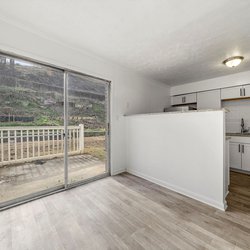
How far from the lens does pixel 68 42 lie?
229 cm

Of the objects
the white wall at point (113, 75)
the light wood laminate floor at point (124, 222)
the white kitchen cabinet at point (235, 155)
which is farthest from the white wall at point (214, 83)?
the light wood laminate floor at point (124, 222)

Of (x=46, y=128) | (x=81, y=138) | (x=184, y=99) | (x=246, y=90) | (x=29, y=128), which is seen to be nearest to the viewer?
(x=29, y=128)

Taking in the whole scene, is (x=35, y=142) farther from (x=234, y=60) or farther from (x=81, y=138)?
(x=234, y=60)

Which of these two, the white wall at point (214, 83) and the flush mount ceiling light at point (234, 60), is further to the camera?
the white wall at point (214, 83)

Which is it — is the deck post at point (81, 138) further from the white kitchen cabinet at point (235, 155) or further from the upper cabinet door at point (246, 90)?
the upper cabinet door at point (246, 90)

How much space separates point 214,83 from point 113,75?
2828mm

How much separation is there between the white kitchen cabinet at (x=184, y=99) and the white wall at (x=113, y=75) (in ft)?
0.95

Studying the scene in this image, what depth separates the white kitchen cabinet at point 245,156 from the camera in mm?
3208

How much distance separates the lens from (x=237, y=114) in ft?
12.7

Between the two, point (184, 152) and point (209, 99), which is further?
point (209, 99)

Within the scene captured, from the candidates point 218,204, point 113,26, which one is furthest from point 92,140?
point 218,204

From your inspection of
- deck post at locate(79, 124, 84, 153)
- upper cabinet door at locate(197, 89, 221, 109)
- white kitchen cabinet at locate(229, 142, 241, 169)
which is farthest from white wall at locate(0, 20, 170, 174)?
white kitchen cabinet at locate(229, 142, 241, 169)

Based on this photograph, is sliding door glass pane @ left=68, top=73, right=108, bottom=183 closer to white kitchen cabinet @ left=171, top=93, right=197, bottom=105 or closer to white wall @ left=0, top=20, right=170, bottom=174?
white wall @ left=0, top=20, right=170, bottom=174

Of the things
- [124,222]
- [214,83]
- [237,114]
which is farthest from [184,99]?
[124,222]
